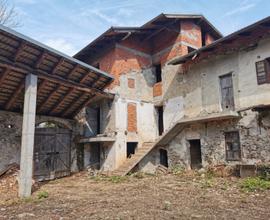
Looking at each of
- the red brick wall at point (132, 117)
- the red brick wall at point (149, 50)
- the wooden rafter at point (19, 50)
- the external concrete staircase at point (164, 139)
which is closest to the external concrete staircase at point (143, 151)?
the external concrete staircase at point (164, 139)

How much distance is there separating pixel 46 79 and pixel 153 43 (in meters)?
8.90

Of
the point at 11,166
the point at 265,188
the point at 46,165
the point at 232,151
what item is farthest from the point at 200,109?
the point at 11,166

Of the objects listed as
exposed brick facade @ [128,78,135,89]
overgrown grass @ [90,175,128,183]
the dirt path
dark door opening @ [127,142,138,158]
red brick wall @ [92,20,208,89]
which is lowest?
the dirt path

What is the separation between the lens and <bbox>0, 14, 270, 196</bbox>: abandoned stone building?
33.9 feet

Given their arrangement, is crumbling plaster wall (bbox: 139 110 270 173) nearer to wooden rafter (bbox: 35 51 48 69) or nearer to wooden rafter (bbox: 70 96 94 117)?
wooden rafter (bbox: 70 96 94 117)

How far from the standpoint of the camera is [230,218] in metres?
5.73

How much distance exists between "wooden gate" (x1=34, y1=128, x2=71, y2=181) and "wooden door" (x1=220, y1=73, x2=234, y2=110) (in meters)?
9.15

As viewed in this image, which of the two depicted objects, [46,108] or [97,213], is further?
[46,108]

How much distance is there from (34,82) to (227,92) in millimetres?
9073

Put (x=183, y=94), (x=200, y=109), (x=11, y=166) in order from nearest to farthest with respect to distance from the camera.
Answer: (x=11, y=166)
(x=200, y=109)
(x=183, y=94)

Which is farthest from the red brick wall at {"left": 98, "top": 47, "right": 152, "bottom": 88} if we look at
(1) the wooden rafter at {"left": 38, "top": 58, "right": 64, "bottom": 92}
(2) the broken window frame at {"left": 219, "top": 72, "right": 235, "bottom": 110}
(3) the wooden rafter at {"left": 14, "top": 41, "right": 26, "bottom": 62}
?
(3) the wooden rafter at {"left": 14, "top": 41, "right": 26, "bottom": 62}

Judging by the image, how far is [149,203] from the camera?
7.28m

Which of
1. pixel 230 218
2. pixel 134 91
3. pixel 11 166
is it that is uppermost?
pixel 134 91

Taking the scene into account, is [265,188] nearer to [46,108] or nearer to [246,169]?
[246,169]
